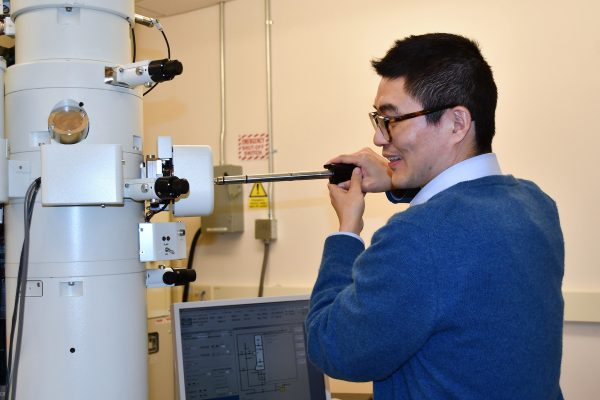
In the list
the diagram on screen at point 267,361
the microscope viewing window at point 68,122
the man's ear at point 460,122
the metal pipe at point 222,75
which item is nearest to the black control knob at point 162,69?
the microscope viewing window at point 68,122

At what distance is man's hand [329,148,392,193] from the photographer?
120 cm

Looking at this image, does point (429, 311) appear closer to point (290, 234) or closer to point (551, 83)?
point (551, 83)

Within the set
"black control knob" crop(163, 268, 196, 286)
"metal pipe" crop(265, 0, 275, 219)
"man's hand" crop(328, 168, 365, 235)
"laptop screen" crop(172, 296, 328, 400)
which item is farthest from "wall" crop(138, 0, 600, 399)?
"black control knob" crop(163, 268, 196, 286)

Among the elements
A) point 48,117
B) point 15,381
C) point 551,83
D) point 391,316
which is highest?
point 551,83

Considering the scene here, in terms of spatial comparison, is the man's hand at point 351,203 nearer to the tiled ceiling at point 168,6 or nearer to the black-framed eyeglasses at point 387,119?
the black-framed eyeglasses at point 387,119

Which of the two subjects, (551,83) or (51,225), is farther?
(551,83)

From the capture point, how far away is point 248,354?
1.34 m

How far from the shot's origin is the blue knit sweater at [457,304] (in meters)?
0.84

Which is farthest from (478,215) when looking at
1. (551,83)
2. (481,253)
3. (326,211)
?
(326,211)

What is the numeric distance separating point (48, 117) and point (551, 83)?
5.79 ft

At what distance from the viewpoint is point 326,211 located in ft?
8.83

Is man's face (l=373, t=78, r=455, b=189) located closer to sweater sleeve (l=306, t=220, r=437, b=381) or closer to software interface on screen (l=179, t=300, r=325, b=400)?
sweater sleeve (l=306, t=220, r=437, b=381)

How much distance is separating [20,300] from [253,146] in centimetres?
194

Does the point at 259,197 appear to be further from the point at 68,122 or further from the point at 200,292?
the point at 68,122
